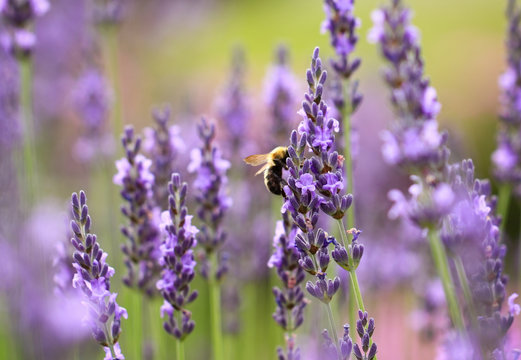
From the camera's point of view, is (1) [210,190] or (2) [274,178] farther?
(2) [274,178]

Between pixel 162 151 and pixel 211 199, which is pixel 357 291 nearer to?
pixel 211 199

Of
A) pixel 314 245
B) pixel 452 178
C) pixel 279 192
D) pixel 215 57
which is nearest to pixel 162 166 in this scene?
pixel 279 192

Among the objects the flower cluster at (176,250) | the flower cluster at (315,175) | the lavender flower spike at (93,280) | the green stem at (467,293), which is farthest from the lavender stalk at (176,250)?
the green stem at (467,293)

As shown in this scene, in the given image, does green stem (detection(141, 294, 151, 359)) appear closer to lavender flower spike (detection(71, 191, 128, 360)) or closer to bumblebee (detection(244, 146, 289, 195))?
bumblebee (detection(244, 146, 289, 195))

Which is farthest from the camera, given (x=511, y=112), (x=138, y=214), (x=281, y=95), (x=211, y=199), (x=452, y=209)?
(x=281, y=95)

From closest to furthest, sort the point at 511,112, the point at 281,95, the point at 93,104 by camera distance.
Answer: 1. the point at 511,112
2. the point at 281,95
3. the point at 93,104

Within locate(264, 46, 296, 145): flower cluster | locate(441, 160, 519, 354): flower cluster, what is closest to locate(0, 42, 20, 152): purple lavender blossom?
locate(264, 46, 296, 145): flower cluster

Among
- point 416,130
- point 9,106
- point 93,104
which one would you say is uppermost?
A: point 93,104

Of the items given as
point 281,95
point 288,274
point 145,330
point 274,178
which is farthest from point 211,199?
point 145,330
